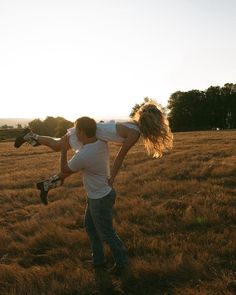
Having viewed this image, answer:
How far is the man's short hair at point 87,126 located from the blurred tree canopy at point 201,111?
81.0m

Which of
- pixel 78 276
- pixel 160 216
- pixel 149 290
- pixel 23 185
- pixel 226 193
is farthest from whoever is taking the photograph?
pixel 23 185

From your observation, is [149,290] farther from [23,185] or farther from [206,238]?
[23,185]

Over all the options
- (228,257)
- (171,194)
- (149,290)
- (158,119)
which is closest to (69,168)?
(158,119)

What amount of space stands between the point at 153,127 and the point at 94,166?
3.40 feet

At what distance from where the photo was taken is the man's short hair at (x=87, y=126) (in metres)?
5.75

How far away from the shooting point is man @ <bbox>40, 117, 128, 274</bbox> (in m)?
5.71

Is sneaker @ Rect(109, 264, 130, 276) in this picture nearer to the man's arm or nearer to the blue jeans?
the blue jeans

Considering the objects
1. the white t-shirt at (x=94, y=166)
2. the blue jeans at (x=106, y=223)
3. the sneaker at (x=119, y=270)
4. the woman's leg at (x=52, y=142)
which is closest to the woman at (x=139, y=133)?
the white t-shirt at (x=94, y=166)

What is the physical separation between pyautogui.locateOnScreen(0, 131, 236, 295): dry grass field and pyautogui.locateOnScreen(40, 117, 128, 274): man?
34 centimetres

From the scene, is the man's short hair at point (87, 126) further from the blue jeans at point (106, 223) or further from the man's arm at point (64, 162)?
the blue jeans at point (106, 223)

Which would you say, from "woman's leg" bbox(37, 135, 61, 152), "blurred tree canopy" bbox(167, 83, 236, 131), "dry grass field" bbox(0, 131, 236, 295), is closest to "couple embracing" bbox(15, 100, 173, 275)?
"dry grass field" bbox(0, 131, 236, 295)

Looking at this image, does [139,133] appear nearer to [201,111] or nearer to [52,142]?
[52,142]

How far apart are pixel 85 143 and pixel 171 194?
564 cm

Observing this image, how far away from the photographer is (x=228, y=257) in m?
6.47
